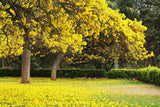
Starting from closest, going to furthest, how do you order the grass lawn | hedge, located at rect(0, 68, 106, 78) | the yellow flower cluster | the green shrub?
the grass lawn, the yellow flower cluster, the green shrub, hedge, located at rect(0, 68, 106, 78)

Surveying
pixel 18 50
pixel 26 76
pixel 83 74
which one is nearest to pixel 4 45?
pixel 18 50

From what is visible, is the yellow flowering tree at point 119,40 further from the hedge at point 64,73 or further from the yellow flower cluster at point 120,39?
the hedge at point 64,73

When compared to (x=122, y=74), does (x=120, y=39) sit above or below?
above

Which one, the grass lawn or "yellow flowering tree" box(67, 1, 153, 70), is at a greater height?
"yellow flowering tree" box(67, 1, 153, 70)

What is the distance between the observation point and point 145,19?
35.1 metres

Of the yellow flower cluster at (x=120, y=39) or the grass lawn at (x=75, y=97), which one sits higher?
the yellow flower cluster at (x=120, y=39)

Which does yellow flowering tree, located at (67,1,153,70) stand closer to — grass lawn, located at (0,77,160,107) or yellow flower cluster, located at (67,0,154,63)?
yellow flower cluster, located at (67,0,154,63)

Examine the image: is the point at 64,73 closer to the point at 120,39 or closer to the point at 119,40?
the point at 119,40

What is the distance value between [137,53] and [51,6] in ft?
54.0

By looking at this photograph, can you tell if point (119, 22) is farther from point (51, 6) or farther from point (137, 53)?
point (51, 6)

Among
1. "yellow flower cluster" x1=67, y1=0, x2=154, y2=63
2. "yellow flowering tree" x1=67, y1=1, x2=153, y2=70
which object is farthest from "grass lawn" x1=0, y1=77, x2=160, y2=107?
"yellow flower cluster" x1=67, y1=0, x2=154, y2=63

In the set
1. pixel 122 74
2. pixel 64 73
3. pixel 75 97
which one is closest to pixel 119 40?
pixel 122 74

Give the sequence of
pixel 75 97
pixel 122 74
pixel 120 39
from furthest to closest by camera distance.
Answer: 1. pixel 122 74
2. pixel 120 39
3. pixel 75 97

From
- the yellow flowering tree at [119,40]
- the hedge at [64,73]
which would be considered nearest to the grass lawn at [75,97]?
the yellow flowering tree at [119,40]
